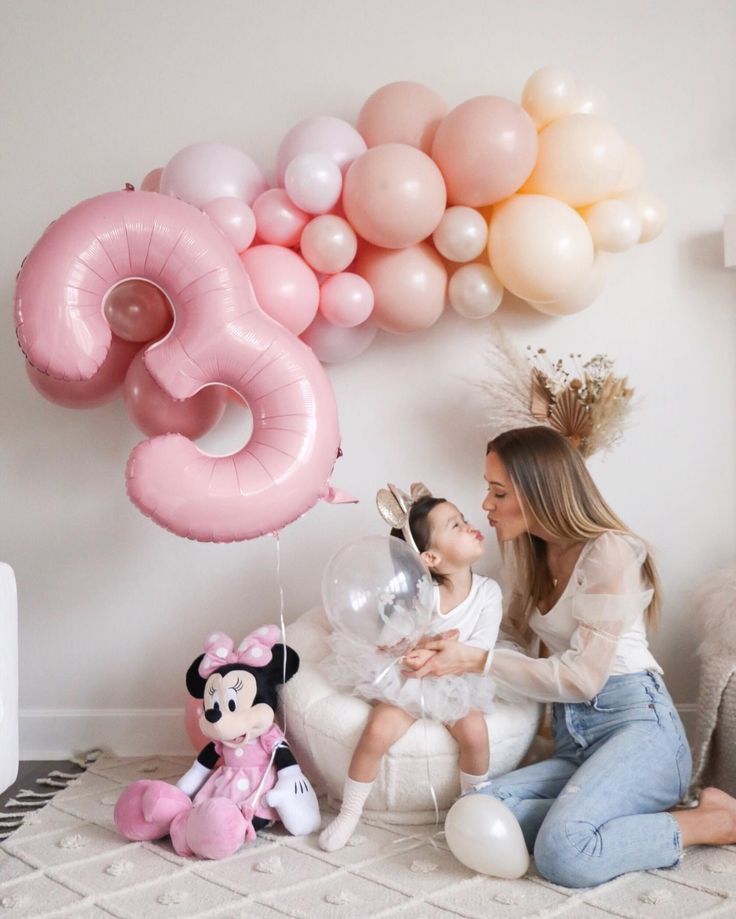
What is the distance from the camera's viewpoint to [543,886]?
5.83 ft

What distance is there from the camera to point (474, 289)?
2.33m

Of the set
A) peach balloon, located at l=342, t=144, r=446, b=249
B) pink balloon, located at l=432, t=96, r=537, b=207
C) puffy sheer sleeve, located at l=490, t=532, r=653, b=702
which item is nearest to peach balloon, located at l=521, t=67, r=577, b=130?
pink balloon, located at l=432, t=96, r=537, b=207

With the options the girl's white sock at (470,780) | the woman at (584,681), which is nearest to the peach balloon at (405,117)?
the woman at (584,681)

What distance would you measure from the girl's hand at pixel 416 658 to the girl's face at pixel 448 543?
210 mm

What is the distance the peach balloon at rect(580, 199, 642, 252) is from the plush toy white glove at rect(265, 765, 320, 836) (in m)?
1.44

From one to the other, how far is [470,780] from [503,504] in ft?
2.00

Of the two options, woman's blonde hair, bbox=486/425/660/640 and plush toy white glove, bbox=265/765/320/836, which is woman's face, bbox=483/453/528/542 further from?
Result: plush toy white glove, bbox=265/765/320/836

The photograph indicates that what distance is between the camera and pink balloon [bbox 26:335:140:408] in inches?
89.7

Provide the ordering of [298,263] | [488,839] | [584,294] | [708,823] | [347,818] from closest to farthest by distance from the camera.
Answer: [488,839]
[708,823]
[347,818]
[298,263]
[584,294]

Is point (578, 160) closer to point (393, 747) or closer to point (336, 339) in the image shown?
point (336, 339)

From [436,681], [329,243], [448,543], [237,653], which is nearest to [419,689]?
[436,681]

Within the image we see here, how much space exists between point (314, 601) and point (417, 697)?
714mm

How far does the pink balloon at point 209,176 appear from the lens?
223 centimetres

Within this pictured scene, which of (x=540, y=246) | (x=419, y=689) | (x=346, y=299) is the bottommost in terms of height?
(x=419, y=689)
